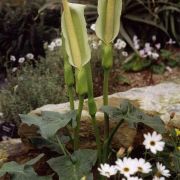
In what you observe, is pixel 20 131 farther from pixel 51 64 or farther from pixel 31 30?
pixel 31 30

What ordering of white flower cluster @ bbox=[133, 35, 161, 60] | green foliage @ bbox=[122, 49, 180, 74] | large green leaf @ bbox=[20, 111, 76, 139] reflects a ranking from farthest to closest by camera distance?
1. green foliage @ bbox=[122, 49, 180, 74]
2. white flower cluster @ bbox=[133, 35, 161, 60]
3. large green leaf @ bbox=[20, 111, 76, 139]

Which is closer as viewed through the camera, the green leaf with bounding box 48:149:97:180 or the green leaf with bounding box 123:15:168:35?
the green leaf with bounding box 48:149:97:180

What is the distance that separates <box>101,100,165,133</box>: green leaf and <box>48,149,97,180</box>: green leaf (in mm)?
213

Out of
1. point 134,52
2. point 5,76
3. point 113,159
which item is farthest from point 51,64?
point 113,159

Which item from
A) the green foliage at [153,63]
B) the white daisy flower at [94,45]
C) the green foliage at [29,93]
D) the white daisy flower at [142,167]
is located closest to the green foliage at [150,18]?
the green foliage at [153,63]

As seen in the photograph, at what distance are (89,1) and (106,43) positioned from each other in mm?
4372

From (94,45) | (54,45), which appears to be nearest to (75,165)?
(54,45)

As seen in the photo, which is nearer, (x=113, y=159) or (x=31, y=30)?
(x=113, y=159)

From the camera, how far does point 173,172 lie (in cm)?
283

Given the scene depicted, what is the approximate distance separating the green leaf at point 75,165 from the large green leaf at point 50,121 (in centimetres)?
18

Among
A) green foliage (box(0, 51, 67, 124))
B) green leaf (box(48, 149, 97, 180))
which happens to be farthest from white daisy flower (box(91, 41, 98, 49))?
green leaf (box(48, 149, 97, 180))

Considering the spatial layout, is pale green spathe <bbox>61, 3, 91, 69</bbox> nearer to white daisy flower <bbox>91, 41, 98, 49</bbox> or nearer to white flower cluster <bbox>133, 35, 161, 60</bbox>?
white daisy flower <bbox>91, 41, 98, 49</bbox>

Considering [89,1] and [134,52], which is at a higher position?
[89,1]

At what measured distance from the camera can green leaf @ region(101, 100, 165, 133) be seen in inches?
105
